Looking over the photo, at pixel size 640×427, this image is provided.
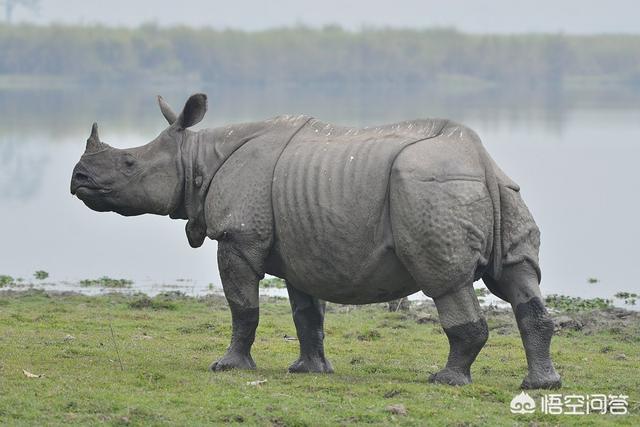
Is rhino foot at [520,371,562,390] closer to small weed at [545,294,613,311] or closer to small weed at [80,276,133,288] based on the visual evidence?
small weed at [545,294,613,311]

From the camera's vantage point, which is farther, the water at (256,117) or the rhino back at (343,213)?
the water at (256,117)

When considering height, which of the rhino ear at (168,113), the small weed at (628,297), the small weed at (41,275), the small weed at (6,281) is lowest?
the small weed at (628,297)

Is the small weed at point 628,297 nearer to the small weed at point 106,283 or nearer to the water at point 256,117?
the water at point 256,117

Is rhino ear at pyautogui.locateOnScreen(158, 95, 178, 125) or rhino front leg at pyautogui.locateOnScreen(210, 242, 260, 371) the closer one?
rhino front leg at pyautogui.locateOnScreen(210, 242, 260, 371)

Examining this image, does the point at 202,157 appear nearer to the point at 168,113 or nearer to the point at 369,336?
the point at 168,113

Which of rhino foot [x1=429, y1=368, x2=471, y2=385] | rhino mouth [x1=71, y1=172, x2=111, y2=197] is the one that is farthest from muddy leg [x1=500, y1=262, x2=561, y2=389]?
rhino mouth [x1=71, y1=172, x2=111, y2=197]

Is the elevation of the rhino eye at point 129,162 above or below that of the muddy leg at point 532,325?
above

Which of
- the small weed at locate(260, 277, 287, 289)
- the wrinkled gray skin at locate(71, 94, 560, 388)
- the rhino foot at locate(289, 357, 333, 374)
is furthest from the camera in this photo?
the small weed at locate(260, 277, 287, 289)

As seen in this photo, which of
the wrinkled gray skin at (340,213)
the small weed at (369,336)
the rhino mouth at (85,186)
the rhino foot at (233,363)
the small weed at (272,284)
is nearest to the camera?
the wrinkled gray skin at (340,213)

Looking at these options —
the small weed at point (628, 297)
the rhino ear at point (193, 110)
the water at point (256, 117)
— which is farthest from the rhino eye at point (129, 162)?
the small weed at point (628, 297)

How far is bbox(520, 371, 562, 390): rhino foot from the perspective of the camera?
36.9ft

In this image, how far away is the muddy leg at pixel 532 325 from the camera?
11.3m

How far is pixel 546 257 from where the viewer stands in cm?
2595

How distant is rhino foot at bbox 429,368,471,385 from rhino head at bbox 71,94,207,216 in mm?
2634
